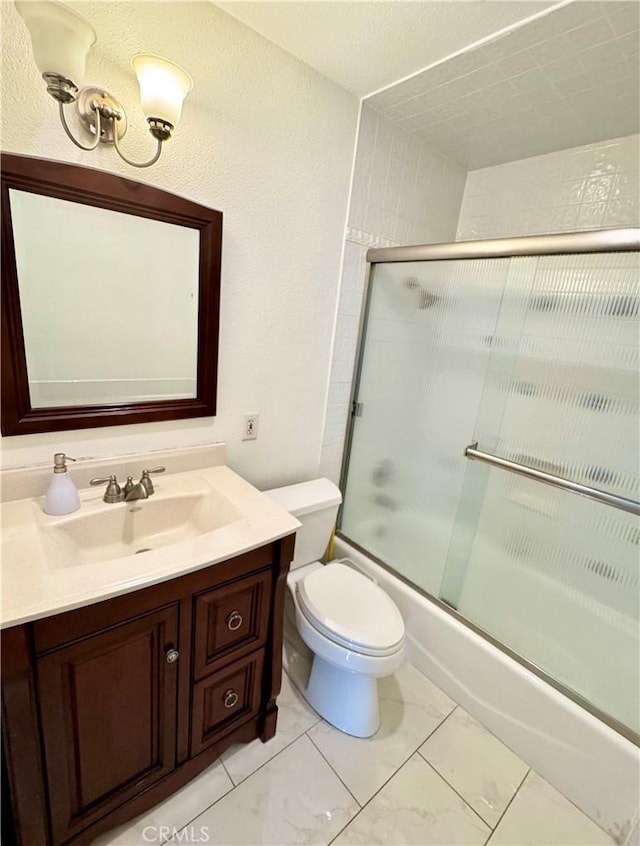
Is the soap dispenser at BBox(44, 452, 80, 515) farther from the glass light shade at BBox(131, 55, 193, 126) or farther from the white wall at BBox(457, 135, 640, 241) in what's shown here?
the white wall at BBox(457, 135, 640, 241)

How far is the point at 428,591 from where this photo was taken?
5.43 feet

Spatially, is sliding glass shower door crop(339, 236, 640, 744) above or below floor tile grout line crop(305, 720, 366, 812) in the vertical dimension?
above

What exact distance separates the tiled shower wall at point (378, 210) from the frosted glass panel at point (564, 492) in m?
0.62

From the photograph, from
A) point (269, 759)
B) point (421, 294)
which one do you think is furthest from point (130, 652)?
point (421, 294)

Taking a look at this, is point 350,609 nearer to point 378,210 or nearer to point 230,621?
A: point 230,621

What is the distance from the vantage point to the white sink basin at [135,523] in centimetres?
98

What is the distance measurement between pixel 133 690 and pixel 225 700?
32 cm

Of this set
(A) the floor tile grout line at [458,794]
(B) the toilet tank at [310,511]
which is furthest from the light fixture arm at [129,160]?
(A) the floor tile grout line at [458,794]

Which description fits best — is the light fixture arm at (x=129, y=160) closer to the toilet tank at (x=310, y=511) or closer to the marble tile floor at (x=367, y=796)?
the toilet tank at (x=310, y=511)

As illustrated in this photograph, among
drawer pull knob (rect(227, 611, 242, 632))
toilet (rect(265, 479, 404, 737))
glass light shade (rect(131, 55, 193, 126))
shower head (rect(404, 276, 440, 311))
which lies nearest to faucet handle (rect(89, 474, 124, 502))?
drawer pull knob (rect(227, 611, 242, 632))

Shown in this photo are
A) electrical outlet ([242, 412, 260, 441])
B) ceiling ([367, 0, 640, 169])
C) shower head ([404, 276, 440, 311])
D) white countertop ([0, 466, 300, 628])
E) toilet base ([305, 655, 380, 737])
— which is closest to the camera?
white countertop ([0, 466, 300, 628])

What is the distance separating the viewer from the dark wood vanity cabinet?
0.77 meters

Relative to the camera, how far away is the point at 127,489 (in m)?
1.12

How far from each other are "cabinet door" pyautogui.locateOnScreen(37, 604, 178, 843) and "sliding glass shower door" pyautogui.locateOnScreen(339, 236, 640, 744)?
44.1 inches
